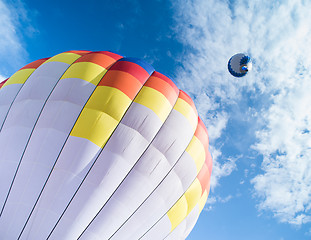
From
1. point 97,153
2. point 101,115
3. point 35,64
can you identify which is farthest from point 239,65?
point 35,64

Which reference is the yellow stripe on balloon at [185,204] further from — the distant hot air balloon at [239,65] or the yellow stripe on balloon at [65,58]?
the yellow stripe on balloon at [65,58]

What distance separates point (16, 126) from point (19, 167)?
92 cm

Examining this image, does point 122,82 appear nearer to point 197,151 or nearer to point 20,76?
point 197,151

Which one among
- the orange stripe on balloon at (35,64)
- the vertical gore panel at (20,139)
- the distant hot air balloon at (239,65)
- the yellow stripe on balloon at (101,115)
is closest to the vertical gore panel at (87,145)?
the yellow stripe on balloon at (101,115)

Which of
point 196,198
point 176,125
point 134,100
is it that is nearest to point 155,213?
point 196,198

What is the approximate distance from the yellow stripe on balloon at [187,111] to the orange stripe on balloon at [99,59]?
206cm

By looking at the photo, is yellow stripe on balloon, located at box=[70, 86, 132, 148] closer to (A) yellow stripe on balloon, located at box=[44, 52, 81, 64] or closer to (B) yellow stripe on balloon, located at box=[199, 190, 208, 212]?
(A) yellow stripe on balloon, located at box=[44, 52, 81, 64]

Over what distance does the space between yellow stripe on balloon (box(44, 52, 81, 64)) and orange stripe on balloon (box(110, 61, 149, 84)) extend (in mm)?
1161

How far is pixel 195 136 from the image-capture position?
602 centimetres

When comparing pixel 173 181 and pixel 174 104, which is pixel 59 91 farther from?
pixel 173 181

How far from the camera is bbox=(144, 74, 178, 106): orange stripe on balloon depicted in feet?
18.9

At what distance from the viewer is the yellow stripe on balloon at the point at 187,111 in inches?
231

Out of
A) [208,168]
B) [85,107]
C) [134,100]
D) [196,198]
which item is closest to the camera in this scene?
[85,107]

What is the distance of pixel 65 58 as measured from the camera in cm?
604
